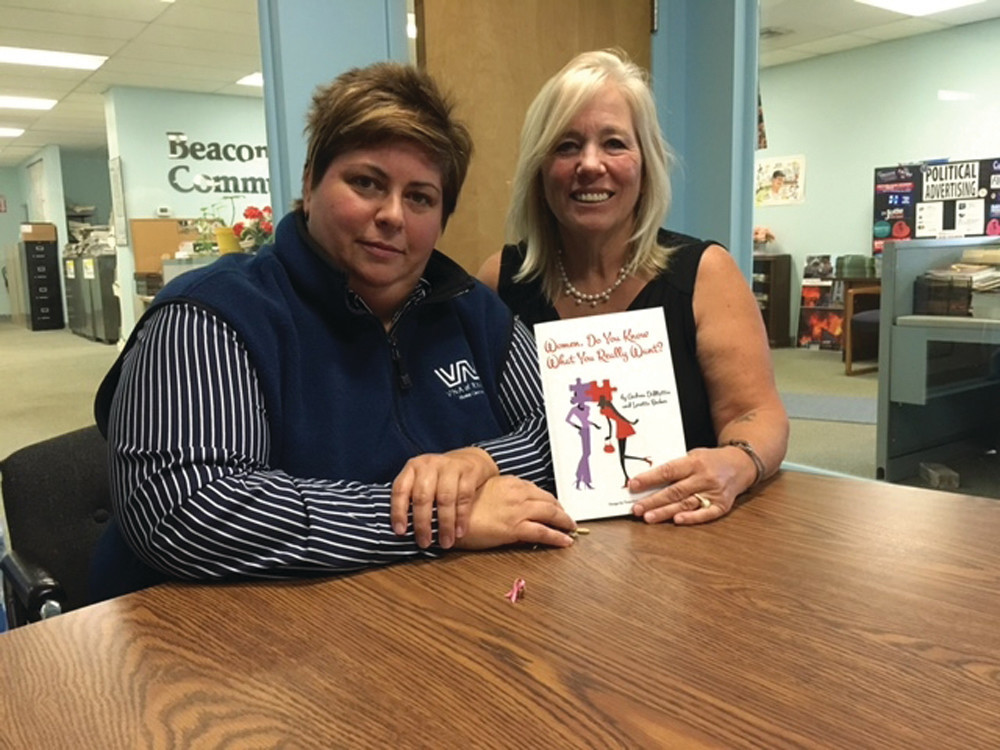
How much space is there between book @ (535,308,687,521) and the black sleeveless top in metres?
0.36

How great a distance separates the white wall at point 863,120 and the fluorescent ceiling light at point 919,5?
1.94 ft

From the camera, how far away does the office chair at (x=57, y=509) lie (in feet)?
4.55

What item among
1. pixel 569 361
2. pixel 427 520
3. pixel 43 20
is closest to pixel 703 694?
pixel 427 520

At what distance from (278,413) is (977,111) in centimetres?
757

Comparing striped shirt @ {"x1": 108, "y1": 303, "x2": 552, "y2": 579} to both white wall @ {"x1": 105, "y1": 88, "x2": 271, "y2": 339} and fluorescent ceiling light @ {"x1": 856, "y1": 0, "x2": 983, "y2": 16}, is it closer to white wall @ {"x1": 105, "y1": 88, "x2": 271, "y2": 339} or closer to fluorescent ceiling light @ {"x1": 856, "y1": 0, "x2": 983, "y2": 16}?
fluorescent ceiling light @ {"x1": 856, "y1": 0, "x2": 983, "y2": 16}

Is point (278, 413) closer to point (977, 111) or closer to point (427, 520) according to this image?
point (427, 520)

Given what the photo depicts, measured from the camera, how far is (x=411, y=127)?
3.63 ft

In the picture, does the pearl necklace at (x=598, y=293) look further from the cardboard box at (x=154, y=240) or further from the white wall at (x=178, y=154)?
the white wall at (x=178, y=154)

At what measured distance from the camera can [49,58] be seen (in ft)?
24.1

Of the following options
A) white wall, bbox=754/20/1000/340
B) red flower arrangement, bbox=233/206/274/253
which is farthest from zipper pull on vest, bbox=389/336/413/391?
white wall, bbox=754/20/1000/340

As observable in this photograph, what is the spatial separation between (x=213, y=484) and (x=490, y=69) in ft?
6.15

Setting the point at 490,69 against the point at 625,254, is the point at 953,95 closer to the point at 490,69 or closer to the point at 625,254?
the point at 490,69

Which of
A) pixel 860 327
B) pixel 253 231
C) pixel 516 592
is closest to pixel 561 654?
pixel 516 592

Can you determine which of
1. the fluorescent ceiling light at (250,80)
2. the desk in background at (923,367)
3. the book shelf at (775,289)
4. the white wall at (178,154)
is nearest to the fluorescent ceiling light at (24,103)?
the white wall at (178,154)
